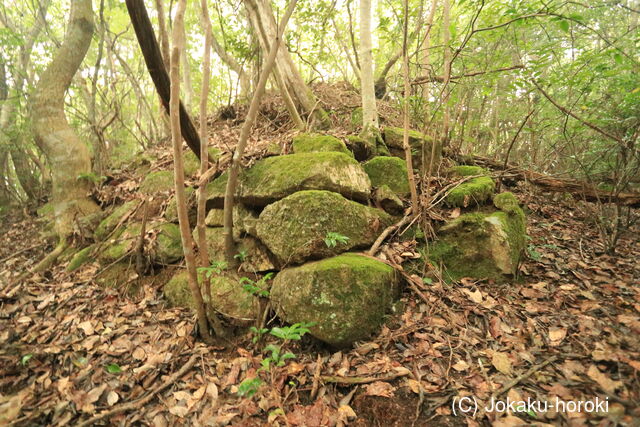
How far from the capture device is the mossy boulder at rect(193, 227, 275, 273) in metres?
3.58

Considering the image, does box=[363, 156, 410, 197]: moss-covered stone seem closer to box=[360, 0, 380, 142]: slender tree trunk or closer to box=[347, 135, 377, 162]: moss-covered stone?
box=[347, 135, 377, 162]: moss-covered stone

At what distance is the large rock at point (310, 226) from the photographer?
3203 millimetres

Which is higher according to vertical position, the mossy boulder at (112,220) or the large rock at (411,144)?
the large rock at (411,144)

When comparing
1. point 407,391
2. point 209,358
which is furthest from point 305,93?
point 407,391

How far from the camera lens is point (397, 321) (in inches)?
117

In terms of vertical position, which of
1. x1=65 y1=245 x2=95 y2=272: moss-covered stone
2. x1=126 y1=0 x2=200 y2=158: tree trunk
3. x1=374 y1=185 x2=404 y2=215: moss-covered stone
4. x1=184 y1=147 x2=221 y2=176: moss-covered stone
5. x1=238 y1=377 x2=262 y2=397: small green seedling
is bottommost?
x1=238 y1=377 x2=262 y2=397: small green seedling

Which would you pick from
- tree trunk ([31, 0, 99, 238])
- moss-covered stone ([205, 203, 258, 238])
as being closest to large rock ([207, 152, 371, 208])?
moss-covered stone ([205, 203, 258, 238])

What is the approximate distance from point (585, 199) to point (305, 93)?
5323 millimetres

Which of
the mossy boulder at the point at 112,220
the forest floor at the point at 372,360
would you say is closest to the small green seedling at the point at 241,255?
the forest floor at the point at 372,360

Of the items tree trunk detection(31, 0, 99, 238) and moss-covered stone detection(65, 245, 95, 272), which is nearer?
moss-covered stone detection(65, 245, 95, 272)

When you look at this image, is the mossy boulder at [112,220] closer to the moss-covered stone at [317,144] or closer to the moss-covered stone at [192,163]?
the moss-covered stone at [192,163]

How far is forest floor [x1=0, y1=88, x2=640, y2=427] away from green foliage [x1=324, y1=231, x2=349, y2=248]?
961mm

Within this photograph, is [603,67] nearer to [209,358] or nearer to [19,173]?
[209,358]

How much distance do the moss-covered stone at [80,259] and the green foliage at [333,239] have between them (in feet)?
13.0
